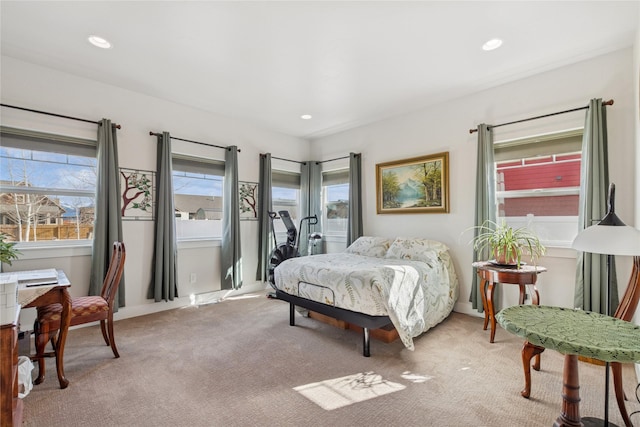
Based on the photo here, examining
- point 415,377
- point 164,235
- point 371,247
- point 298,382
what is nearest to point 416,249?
point 371,247

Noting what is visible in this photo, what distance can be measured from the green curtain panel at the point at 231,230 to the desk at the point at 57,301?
226cm

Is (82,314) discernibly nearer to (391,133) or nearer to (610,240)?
(610,240)

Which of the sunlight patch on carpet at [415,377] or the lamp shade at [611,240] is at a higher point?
the lamp shade at [611,240]

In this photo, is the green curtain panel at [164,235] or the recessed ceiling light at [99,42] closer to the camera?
the recessed ceiling light at [99,42]

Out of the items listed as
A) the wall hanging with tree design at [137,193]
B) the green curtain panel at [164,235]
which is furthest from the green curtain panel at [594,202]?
the wall hanging with tree design at [137,193]

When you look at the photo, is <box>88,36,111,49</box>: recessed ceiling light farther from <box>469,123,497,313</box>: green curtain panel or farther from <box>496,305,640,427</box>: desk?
<box>469,123,497,313</box>: green curtain panel

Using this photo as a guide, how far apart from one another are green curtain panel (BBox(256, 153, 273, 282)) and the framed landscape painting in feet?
5.83

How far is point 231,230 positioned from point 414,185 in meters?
2.75

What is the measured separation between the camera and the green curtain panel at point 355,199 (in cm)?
478

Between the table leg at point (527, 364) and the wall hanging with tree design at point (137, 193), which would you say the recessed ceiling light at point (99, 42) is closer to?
the wall hanging with tree design at point (137, 193)

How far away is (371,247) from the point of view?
4.13 m

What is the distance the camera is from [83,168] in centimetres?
341

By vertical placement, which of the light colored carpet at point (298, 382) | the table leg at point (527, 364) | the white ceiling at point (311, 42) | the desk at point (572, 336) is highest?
the white ceiling at point (311, 42)

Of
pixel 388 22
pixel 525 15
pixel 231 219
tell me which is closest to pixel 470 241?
pixel 525 15
